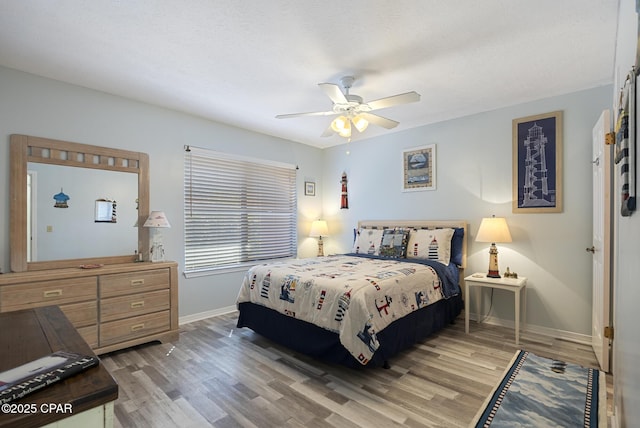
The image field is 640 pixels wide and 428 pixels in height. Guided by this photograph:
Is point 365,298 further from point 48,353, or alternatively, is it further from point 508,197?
point 508,197

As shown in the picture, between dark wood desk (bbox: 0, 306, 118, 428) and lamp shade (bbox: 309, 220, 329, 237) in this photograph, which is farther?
lamp shade (bbox: 309, 220, 329, 237)

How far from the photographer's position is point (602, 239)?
2510 millimetres

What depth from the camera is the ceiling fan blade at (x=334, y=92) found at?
234cm

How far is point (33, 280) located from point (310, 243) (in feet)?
11.7

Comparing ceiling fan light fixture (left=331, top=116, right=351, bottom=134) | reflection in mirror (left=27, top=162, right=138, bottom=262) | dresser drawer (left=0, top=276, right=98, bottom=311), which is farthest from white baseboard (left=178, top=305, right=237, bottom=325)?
ceiling fan light fixture (left=331, top=116, right=351, bottom=134)

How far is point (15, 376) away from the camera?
29.6 inches

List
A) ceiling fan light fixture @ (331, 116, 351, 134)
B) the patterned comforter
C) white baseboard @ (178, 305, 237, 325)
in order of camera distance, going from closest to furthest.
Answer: the patterned comforter
ceiling fan light fixture @ (331, 116, 351, 134)
white baseboard @ (178, 305, 237, 325)

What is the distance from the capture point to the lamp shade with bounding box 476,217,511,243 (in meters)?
3.29

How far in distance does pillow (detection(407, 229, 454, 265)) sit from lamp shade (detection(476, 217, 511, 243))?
0.39 metres

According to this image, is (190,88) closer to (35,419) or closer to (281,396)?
(281,396)

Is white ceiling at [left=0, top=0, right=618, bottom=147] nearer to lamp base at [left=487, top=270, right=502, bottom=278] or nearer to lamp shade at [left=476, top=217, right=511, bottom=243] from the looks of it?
lamp shade at [left=476, top=217, right=511, bottom=243]

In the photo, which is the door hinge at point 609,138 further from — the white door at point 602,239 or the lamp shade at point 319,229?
the lamp shade at point 319,229

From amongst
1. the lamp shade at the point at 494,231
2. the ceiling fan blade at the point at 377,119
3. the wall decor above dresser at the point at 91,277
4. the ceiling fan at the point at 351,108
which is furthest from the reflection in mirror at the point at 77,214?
the lamp shade at the point at 494,231

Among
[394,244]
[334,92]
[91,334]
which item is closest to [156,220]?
[91,334]
